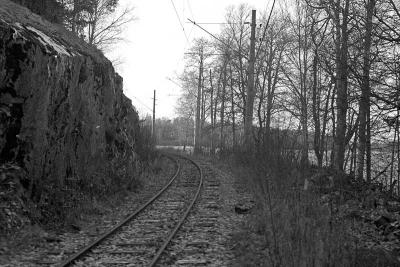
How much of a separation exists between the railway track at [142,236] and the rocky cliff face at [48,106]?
196cm

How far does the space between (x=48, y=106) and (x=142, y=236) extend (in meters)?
3.59

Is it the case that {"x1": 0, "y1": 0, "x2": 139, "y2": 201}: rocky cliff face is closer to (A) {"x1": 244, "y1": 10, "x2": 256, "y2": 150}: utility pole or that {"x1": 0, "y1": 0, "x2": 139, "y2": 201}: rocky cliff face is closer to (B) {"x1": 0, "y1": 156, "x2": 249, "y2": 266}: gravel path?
(B) {"x1": 0, "y1": 156, "x2": 249, "y2": 266}: gravel path

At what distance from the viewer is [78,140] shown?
11.6m

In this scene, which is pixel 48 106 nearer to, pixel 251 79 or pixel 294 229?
pixel 294 229

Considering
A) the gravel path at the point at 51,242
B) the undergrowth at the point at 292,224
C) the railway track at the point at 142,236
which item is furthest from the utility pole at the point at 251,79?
the gravel path at the point at 51,242

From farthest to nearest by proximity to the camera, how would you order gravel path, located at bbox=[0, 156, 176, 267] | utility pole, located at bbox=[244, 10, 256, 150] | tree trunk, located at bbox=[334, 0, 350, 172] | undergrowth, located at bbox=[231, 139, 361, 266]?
1. utility pole, located at bbox=[244, 10, 256, 150]
2. tree trunk, located at bbox=[334, 0, 350, 172]
3. gravel path, located at bbox=[0, 156, 176, 267]
4. undergrowth, located at bbox=[231, 139, 361, 266]

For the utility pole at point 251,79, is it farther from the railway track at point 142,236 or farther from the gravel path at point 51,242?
the gravel path at point 51,242

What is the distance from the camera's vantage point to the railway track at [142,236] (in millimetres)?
7098

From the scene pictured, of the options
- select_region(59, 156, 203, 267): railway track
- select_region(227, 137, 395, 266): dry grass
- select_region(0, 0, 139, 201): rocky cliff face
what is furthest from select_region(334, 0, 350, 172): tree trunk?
select_region(0, 0, 139, 201): rocky cliff face

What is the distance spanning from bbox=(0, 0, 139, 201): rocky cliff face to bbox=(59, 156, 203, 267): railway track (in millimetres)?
1964

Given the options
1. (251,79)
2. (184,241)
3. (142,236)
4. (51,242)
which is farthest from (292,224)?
(251,79)

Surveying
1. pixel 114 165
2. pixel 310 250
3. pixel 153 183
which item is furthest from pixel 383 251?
pixel 153 183

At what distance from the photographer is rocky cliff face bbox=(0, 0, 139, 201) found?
28.8ft

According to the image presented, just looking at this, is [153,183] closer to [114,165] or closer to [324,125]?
[114,165]
